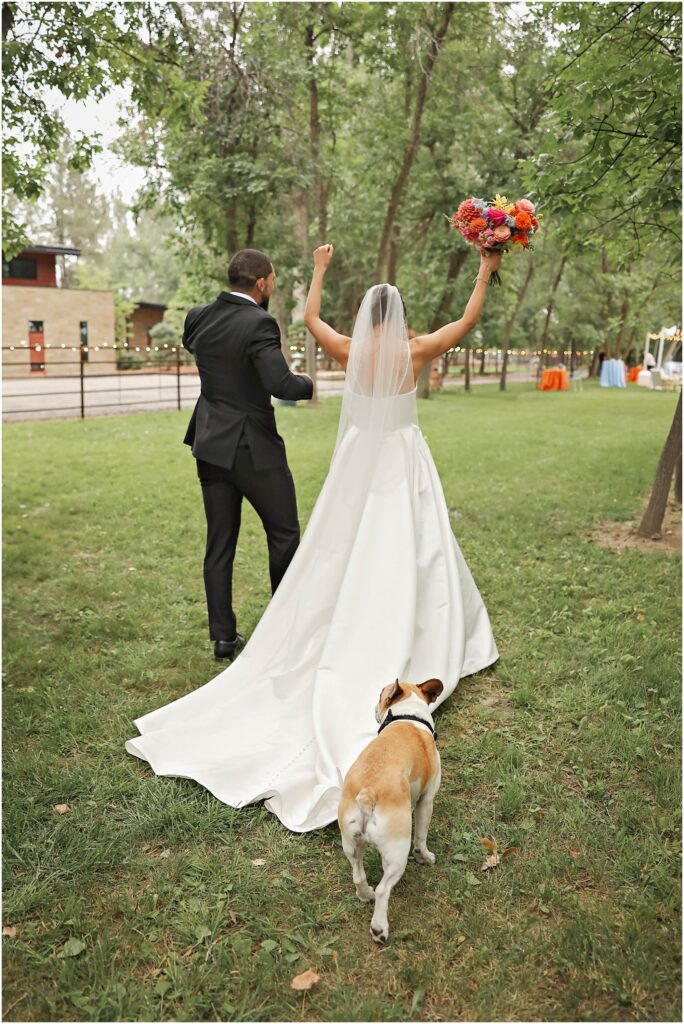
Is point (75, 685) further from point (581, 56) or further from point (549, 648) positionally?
point (581, 56)

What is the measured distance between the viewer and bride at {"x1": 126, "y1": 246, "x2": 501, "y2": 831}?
407cm

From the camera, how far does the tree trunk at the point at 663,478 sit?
7.50 m

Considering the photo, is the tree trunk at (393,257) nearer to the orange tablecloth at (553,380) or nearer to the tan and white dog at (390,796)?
the orange tablecloth at (553,380)

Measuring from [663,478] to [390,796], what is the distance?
5.85 meters

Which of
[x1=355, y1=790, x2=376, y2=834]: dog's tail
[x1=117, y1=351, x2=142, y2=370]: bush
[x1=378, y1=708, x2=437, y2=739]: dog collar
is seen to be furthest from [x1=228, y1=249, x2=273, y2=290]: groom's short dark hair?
[x1=117, y1=351, x2=142, y2=370]: bush

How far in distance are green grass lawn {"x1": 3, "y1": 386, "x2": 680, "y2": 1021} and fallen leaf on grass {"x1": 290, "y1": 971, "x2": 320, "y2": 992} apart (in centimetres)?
2

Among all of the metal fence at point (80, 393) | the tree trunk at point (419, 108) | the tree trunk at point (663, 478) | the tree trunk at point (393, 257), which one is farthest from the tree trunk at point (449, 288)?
the tree trunk at point (663, 478)

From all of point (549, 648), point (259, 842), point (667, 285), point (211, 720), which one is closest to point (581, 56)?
point (549, 648)

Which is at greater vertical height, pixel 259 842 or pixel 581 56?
pixel 581 56

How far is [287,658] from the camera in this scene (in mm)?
4445

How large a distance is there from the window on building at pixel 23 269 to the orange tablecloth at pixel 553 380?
2618cm

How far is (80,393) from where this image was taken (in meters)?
20.0

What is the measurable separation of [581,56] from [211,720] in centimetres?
620

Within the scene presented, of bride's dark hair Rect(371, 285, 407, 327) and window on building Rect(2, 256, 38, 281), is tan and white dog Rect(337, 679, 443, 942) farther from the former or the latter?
window on building Rect(2, 256, 38, 281)
